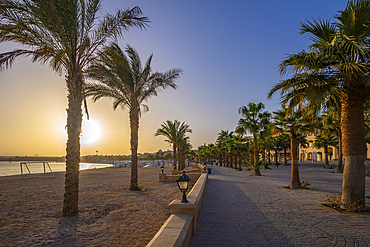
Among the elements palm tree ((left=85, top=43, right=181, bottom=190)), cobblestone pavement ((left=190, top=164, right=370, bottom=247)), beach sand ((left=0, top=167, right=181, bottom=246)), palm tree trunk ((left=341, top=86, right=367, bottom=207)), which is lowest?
beach sand ((left=0, top=167, right=181, bottom=246))

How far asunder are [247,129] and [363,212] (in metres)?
16.9

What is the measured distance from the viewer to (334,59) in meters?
7.82

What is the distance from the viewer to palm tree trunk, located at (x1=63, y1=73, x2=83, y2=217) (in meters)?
8.44

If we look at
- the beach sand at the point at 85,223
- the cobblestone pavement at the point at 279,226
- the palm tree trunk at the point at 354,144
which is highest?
the palm tree trunk at the point at 354,144

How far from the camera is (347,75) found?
7.21 m

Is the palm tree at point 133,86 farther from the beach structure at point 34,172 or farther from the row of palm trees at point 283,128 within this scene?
the beach structure at point 34,172

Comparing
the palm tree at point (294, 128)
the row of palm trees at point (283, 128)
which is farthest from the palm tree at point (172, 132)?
the palm tree at point (294, 128)

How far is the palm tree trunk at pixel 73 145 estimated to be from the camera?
8438 mm

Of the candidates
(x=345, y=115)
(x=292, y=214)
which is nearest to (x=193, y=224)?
(x=292, y=214)

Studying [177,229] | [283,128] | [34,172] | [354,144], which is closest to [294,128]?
[283,128]

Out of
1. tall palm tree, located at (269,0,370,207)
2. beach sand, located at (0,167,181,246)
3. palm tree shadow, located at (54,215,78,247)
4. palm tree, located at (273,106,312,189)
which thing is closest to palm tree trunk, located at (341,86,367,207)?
tall palm tree, located at (269,0,370,207)

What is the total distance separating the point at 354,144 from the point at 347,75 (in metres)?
2.33

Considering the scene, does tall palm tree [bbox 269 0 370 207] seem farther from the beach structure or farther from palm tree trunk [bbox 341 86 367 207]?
the beach structure

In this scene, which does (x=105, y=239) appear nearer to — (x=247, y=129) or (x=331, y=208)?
(x=331, y=208)
